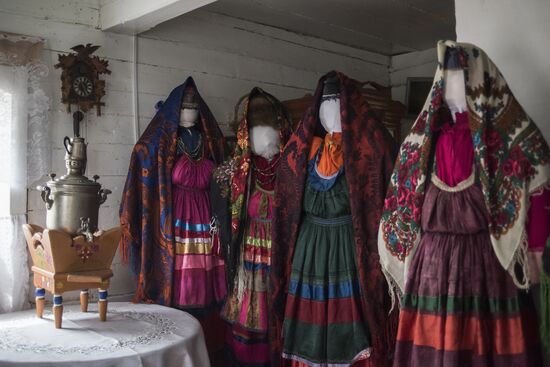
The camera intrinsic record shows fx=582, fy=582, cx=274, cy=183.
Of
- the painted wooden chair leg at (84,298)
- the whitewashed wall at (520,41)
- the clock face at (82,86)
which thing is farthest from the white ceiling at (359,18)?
the painted wooden chair leg at (84,298)

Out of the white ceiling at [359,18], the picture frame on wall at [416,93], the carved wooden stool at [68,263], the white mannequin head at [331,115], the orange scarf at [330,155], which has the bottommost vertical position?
the carved wooden stool at [68,263]

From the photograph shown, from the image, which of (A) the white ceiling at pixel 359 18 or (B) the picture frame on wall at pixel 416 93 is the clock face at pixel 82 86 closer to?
(A) the white ceiling at pixel 359 18

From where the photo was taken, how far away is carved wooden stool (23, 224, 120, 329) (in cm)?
211

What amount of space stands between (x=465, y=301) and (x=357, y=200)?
0.64 meters

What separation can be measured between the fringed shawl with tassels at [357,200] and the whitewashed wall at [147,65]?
3.33 ft

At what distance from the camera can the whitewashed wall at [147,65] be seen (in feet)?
9.45

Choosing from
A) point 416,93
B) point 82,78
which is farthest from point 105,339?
point 416,93

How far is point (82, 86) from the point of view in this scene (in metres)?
2.94

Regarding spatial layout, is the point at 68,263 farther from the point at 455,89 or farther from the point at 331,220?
the point at 455,89

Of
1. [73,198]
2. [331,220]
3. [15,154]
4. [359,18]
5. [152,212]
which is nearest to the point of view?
[73,198]

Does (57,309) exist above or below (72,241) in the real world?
below

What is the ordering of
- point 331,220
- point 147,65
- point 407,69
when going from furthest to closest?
1. point 407,69
2. point 147,65
3. point 331,220

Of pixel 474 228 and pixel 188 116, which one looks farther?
pixel 188 116

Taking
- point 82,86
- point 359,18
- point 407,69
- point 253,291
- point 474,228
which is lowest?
point 253,291
